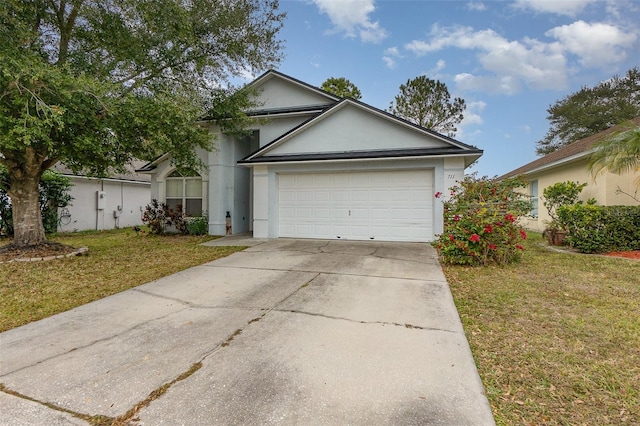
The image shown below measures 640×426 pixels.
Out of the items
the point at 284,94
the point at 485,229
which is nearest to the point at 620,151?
the point at 485,229

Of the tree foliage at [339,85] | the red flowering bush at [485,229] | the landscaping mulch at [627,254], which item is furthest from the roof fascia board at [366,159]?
the tree foliage at [339,85]

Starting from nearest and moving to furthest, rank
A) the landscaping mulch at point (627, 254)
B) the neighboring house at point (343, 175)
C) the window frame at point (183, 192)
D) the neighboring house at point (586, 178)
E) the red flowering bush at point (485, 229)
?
the red flowering bush at point (485, 229), the landscaping mulch at point (627, 254), the neighboring house at point (586, 178), the neighboring house at point (343, 175), the window frame at point (183, 192)

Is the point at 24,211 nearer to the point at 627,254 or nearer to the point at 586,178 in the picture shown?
the point at 627,254

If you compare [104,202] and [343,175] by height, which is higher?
[343,175]

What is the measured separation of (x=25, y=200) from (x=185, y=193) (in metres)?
5.51

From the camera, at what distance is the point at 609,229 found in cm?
860

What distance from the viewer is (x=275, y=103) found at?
1371 cm

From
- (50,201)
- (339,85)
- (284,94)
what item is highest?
(339,85)

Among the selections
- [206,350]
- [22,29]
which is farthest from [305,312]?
[22,29]

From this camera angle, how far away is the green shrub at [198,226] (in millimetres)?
12711

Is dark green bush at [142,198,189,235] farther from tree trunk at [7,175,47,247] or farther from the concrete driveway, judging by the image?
the concrete driveway

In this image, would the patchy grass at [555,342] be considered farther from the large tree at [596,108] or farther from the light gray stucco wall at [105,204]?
the large tree at [596,108]

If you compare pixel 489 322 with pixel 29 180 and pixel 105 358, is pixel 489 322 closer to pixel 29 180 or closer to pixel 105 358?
pixel 105 358

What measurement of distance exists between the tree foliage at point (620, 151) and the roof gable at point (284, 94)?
29.9 ft
